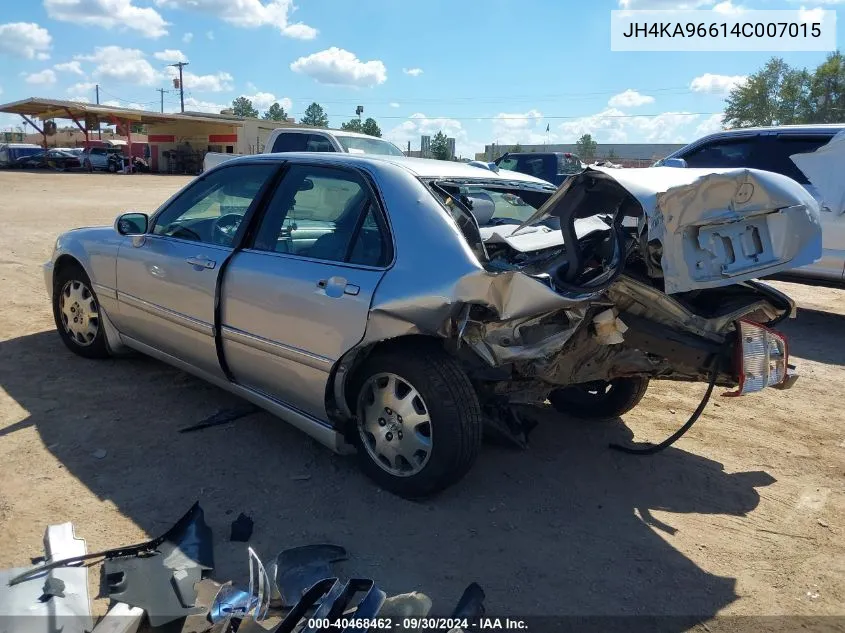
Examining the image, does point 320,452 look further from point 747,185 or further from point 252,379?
point 747,185

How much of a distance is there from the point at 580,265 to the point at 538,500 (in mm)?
1243

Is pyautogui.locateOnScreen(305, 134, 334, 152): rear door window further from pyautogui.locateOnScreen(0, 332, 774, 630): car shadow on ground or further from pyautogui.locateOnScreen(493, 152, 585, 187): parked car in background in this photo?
pyautogui.locateOnScreen(0, 332, 774, 630): car shadow on ground

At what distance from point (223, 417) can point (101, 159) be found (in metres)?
43.1

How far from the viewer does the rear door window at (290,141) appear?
13.1 meters

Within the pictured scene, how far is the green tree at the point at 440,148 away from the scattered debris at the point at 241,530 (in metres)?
36.0

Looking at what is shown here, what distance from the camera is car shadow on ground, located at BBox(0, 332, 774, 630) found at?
2811mm

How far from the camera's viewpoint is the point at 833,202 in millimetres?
7012

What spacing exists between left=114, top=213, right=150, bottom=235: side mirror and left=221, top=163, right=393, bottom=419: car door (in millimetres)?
1130

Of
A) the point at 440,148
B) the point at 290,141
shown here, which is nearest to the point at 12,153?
the point at 440,148

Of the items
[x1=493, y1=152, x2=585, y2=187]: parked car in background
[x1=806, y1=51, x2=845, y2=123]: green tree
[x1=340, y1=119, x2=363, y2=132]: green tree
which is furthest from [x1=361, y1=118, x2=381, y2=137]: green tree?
[x1=493, y1=152, x2=585, y2=187]: parked car in background

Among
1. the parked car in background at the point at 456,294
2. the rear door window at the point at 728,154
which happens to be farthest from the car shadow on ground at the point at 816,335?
the parked car in background at the point at 456,294

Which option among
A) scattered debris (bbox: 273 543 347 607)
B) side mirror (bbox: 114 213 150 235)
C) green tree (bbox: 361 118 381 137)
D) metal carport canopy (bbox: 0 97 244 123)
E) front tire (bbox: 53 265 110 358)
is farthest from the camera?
green tree (bbox: 361 118 381 137)

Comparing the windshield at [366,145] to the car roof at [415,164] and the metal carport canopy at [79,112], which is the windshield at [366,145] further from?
the metal carport canopy at [79,112]

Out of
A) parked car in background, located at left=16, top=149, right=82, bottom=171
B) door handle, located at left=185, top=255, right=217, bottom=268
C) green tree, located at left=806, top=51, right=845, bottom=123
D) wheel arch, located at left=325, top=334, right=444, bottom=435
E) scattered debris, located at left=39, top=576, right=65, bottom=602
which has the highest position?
green tree, located at left=806, top=51, right=845, bottom=123
